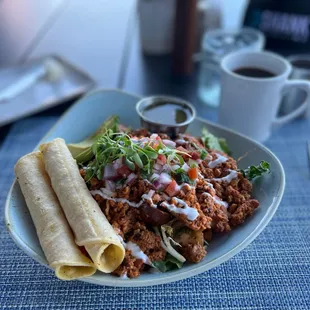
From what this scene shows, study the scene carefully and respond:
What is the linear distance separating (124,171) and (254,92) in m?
0.90

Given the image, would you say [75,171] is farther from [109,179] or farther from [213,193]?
[213,193]

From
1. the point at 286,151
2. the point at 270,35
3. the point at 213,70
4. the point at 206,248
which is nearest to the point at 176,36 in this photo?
the point at 213,70

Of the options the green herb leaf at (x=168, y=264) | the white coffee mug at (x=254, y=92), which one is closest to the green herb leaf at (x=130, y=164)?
the green herb leaf at (x=168, y=264)

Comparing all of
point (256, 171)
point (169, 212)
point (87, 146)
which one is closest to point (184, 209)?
point (169, 212)

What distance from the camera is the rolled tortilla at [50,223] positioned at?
123cm

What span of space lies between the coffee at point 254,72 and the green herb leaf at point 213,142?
1.59 ft

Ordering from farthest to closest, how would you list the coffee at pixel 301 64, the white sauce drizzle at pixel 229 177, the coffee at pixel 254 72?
the coffee at pixel 301 64, the coffee at pixel 254 72, the white sauce drizzle at pixel 229 177

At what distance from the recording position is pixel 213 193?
146cm

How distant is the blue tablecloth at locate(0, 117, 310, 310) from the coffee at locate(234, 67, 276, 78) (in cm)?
80

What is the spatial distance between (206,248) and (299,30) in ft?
6.74

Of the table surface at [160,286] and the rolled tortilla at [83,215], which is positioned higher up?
the rolled tortilla at [83,215]

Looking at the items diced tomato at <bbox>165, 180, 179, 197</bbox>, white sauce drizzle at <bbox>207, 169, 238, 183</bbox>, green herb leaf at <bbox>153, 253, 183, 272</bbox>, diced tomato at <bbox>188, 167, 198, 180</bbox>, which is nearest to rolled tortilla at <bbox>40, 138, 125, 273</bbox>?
green herb leaf at <bbox>153, 253, 183, 272</bbox>

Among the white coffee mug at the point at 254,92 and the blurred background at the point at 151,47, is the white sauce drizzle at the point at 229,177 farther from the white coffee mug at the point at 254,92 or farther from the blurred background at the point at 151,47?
the blurred background at the point at 151,47

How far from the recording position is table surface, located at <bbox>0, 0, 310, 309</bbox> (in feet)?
4.36
